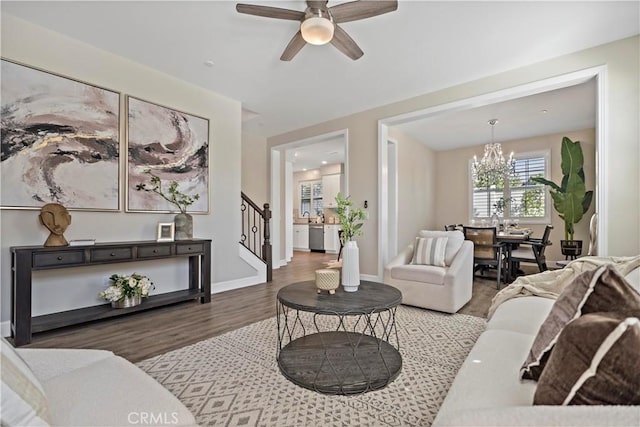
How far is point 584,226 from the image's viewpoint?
5902 millimetres

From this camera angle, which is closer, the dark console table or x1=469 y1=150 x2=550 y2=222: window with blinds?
the dark console table

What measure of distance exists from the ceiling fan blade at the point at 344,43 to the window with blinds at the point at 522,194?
474 centimetres

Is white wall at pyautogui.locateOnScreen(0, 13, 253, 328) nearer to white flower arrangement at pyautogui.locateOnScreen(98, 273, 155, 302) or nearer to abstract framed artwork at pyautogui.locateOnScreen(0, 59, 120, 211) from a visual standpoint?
abstract framed artwork at pyautogui.locateOnScreen(0, 59, 120, 211)

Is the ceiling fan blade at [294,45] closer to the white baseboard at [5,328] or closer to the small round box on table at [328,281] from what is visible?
the small round box on table at [328,281]

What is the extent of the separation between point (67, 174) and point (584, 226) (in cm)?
831

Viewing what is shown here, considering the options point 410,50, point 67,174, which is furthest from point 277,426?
point 410,50

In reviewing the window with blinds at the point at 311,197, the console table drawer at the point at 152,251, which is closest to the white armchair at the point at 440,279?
the console table drawer at the point at 152,251

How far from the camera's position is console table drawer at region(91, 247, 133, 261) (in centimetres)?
278

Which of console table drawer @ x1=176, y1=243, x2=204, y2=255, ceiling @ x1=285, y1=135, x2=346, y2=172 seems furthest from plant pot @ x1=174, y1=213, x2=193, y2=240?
ceiling @ x1=285, y1=135, x2=346, y2=172

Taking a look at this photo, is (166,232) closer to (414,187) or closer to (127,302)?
(127,302)

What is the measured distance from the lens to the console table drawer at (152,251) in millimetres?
3104

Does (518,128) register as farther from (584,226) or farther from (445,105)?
(445,105)

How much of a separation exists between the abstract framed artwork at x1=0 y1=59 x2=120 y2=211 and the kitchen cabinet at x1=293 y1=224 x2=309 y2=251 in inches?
267

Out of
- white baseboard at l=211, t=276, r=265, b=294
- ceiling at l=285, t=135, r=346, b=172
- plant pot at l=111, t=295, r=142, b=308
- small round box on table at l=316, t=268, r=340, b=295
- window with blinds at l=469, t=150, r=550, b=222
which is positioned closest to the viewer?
small round box on table at l=316, t=268, r=340, b=295
